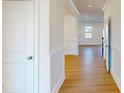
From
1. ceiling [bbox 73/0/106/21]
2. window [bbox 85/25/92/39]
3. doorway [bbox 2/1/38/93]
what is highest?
ceiling [bbox 73/0/106/21]

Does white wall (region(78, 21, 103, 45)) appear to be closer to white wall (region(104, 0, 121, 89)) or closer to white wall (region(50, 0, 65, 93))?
white wall (region(104, 0, 121, 89))

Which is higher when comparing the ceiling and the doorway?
the ceiling

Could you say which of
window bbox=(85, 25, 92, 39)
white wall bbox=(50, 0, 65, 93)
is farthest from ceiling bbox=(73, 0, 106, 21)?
window bbox=(85, 25, 92, 39)

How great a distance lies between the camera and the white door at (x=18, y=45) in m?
3.49

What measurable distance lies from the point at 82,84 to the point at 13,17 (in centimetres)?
276

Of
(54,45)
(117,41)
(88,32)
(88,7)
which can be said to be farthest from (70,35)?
(88,32)

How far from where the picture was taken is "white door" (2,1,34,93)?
3492mm

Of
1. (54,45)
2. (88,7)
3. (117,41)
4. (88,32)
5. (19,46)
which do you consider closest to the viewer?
(19,46)

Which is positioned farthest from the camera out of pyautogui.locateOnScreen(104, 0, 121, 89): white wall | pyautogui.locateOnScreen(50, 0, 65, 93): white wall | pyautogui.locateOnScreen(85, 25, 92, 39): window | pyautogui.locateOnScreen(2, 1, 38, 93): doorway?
pyautogui.locateOnScreen(85, 25, 92, 39): window

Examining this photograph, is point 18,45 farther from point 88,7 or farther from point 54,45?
point 88,7

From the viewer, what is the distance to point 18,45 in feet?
11.5

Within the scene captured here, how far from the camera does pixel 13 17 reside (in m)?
3.53

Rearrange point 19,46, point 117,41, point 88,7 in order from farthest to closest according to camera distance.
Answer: point 88,7
point 117,41
point 19,46

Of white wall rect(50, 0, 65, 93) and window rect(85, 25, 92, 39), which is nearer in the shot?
white wall rect(50, 0, 65, 93)
